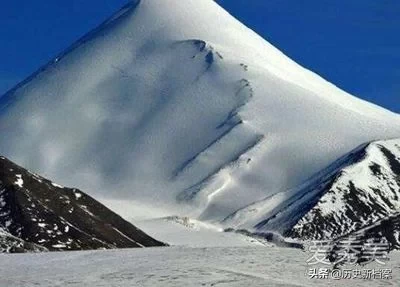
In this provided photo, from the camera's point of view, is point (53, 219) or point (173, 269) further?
point (53, 219)

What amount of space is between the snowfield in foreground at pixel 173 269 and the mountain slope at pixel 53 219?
100644 mm

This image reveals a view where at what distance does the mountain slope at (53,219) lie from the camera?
6353 inches

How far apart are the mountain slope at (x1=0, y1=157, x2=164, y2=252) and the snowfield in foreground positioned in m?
101

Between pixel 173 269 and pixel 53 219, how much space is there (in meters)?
129

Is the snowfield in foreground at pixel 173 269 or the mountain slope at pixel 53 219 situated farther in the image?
the mountain slope at pixel 53 219

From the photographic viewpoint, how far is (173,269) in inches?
1718

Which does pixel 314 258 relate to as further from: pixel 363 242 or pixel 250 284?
pixel 250 284

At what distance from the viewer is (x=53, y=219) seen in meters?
170

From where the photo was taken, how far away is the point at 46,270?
155ft

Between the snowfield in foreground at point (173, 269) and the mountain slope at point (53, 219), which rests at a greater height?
the mountain slope at point (53, 219)

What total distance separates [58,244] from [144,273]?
115 meters

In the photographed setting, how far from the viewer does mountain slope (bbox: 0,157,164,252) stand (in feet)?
529

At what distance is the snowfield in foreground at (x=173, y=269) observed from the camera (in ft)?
132

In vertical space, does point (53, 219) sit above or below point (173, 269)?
above
